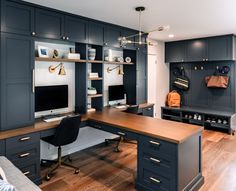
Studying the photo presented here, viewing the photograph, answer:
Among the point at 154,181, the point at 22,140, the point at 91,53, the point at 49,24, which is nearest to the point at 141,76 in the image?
the point at 91,53

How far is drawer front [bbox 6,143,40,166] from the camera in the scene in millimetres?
2572

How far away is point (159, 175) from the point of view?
2455 mm

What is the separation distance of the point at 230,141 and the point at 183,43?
2.96 metres

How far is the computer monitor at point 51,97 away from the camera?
10.7 ft

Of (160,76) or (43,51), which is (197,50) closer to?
(160,76)

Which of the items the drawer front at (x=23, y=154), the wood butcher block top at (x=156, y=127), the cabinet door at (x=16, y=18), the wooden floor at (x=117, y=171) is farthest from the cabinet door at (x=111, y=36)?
the drawer front at (x=23, y=154)

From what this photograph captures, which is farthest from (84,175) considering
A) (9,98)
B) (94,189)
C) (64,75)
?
(64,75)

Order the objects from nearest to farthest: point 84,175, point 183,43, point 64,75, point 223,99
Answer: point 84,175 → point 64,75 → point 223,99 → point 183,43

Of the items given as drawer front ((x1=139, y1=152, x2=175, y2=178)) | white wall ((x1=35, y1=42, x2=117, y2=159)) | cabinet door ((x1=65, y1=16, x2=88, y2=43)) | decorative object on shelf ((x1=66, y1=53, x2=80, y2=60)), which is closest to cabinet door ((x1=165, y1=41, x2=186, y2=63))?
white wall ((x1=35, y1=42, x2=117, y2=159))

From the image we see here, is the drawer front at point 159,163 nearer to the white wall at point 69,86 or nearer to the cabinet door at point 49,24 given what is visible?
the white wall at point 69,86

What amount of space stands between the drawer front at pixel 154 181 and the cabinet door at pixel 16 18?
2.52 m

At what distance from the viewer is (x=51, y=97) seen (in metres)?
3.45

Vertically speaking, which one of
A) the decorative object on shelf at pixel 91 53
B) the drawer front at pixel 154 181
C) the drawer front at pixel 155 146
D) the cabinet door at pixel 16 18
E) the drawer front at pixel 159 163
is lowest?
the drawer front at pixel 154 181

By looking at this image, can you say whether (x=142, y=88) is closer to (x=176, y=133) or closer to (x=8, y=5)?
(x=176, y=133)
